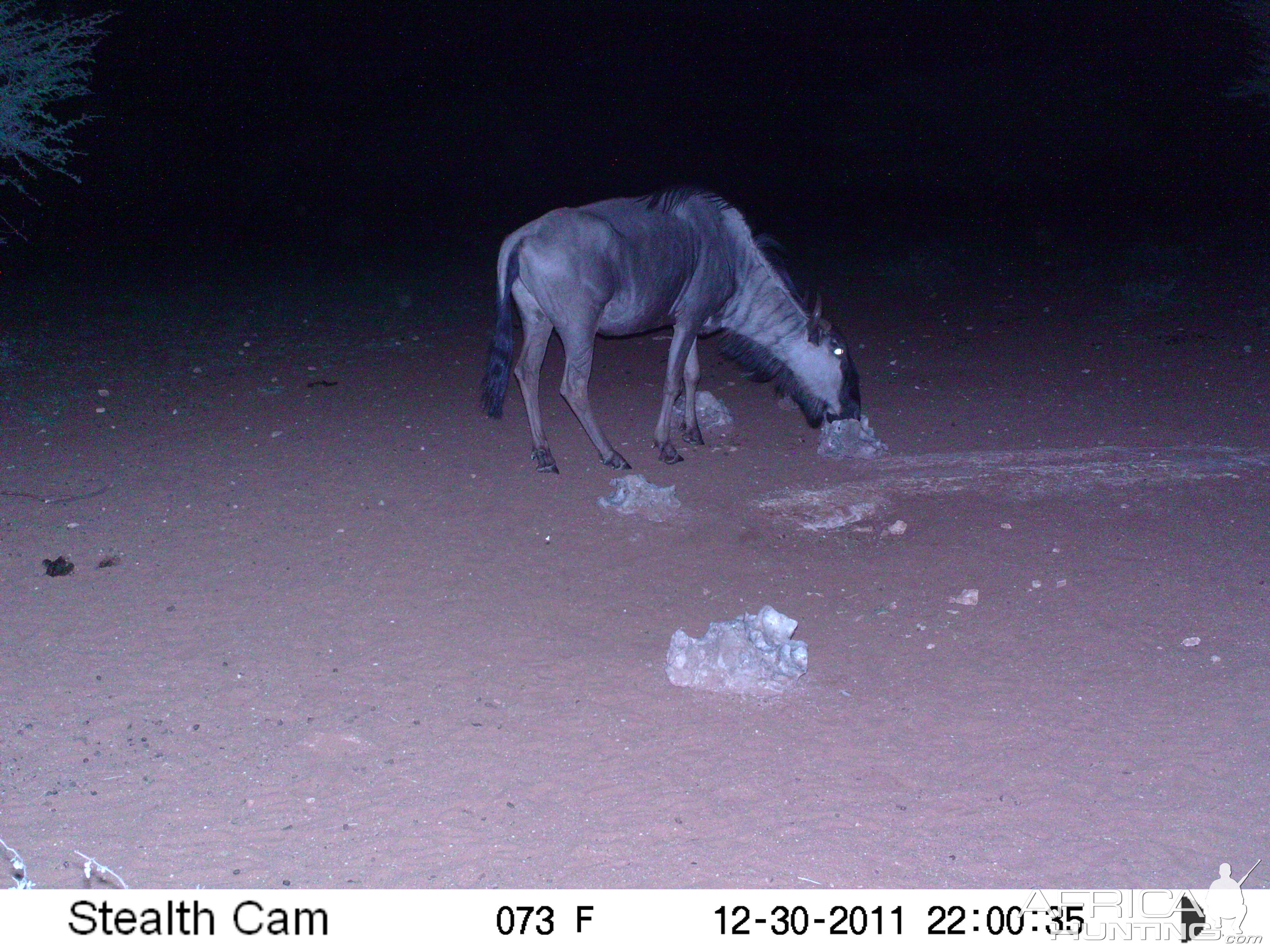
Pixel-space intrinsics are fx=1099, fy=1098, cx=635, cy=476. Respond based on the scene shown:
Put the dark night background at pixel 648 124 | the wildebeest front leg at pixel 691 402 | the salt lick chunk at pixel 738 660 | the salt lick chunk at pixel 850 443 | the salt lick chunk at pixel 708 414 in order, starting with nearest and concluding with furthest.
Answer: the salt lick chunk at pixel 738 660
the salt lick chunk at pixel 850 443
the wildebeest front leg at pixel 691 402
the salt lick chunk at pixel 708 414
the dark night background at pixel 648 124

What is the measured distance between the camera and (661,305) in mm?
7723

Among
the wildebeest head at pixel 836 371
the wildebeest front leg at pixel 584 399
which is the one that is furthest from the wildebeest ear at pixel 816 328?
the wildebeest front leg at pixel 584 399

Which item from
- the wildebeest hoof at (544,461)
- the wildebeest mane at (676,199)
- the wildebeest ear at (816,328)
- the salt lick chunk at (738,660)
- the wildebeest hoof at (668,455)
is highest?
the wildebeest mane at (676,199)

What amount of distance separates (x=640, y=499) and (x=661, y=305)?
1.70m

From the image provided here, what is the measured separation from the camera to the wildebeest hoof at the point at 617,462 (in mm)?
7516

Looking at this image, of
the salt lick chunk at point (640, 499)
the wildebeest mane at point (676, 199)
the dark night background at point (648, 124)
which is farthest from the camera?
the dark night background at point (648, 124)

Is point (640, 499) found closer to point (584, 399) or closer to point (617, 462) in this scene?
point (617, 462)

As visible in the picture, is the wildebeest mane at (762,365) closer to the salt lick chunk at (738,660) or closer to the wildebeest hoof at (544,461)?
the wildebeest hoof at (544,461)

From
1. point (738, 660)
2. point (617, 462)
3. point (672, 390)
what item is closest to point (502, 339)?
point (617, 462)

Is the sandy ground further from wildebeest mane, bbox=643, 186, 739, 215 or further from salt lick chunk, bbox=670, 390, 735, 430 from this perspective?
wildebeest mane, bbox=643, 186, 739, 215

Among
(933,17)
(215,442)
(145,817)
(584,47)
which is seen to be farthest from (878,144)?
(145,817)

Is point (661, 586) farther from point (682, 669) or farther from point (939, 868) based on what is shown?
point (939, 868)

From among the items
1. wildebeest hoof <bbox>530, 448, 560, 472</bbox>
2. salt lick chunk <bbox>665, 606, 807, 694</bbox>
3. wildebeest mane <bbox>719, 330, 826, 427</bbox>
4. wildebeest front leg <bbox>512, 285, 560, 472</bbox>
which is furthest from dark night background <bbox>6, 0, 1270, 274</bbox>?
salt lick chunk <bbox>665, 606, 807, 694</bbox>

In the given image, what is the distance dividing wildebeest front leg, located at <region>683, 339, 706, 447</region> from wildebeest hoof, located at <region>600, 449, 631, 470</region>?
75 centimetres
